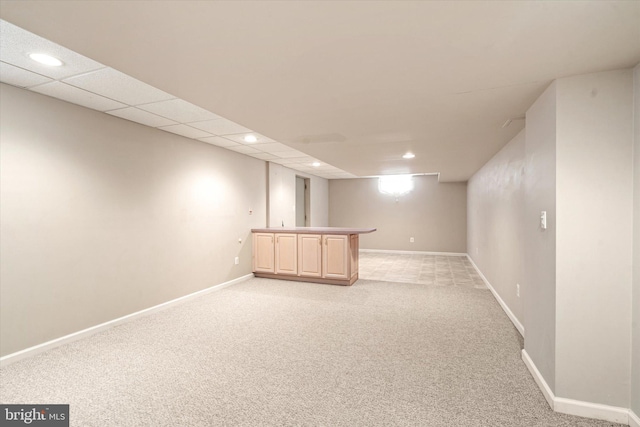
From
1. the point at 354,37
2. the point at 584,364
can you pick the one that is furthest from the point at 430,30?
the point at 584,364

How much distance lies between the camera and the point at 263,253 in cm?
561

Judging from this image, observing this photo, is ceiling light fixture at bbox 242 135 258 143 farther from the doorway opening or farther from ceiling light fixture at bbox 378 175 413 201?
ceiling light fixture at bbox 378 175 413 201

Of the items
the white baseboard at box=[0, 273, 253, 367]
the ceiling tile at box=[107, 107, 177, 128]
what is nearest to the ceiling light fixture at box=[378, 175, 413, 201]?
the white baseboard at box=[0, 273, 253, 367]

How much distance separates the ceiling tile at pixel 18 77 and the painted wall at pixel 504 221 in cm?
443

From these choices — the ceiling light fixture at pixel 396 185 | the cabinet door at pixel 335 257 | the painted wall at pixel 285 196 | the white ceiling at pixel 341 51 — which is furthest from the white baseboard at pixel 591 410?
the ceiling light fixture at pixel 396 185

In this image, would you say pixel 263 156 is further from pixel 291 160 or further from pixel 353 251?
pixel 353 251

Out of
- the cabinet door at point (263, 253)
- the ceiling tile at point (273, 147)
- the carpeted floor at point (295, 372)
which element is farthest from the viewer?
the cabinet door at point (263, 253)

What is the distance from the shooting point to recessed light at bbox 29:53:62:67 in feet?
6.64

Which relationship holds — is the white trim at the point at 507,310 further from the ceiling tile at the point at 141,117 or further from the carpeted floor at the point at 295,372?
the ceiling tile at the point at 141,117

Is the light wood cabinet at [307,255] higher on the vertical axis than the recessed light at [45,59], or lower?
lower

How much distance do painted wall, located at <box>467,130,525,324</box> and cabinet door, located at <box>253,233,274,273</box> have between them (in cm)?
368

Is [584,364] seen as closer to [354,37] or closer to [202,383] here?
[354,37]

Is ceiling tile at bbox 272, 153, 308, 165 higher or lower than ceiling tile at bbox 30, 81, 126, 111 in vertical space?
lower

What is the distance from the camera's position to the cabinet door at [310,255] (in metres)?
5.22
